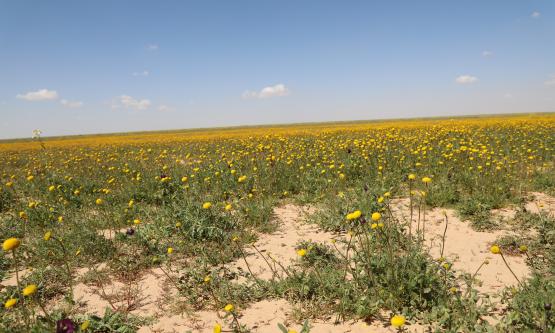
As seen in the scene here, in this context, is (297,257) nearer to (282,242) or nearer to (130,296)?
(282,242)

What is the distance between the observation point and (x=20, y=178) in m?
9.88

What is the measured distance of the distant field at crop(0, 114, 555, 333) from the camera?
2848mm

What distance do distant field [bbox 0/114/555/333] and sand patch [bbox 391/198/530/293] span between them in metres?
0.02

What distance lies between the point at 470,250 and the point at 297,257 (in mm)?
2289

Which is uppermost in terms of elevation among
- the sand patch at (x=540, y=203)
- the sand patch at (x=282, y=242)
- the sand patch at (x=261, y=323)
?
the sand patch at (x=540, y=203)

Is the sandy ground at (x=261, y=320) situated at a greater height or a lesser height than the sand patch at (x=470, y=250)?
lesser

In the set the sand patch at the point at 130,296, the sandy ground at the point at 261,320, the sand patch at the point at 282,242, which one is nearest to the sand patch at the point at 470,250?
the sandy ground at the point at 261,320

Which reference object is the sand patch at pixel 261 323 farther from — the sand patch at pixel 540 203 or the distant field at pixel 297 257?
the sand patch at pixel 540 203

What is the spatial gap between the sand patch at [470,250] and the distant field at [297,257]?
23 millimetres

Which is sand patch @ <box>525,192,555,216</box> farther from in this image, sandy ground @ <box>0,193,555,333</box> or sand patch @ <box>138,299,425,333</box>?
sand patch @ <box>138,299,425,333</box>

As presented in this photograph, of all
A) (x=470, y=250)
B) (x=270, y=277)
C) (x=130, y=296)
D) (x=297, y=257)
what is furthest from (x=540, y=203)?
(x=130, y=296)

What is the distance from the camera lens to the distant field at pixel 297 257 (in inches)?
112

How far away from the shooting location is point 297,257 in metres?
4.16

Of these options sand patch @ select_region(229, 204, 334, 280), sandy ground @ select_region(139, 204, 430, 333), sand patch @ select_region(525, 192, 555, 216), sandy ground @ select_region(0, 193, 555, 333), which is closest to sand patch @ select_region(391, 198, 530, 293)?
sandy ground @ select_region(0, 193, 555, 333)
